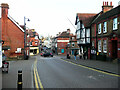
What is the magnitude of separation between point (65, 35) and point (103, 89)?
64420mm

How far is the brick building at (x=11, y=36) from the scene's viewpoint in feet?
113

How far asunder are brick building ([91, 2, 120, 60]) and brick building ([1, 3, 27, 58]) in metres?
18.1

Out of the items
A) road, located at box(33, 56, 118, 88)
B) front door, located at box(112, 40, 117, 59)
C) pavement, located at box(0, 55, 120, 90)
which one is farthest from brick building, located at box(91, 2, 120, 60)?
road, located at box(33, 56, 118, 88)

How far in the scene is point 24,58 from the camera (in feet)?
107

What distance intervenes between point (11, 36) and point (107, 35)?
76.7 ft

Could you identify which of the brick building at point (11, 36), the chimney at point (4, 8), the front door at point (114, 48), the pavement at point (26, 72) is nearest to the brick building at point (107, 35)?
the front door at point (114, 48)

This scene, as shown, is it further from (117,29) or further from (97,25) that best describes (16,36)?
(117,29)

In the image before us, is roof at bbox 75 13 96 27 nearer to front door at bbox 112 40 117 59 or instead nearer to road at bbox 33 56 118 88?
front door at bbox 112 40 117 59

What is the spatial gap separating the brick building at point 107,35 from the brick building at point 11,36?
18.1 meters

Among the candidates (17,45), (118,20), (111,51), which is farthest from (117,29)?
(17,45)

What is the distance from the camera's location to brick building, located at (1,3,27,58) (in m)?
34.5

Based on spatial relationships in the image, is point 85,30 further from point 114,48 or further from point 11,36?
point 11,36

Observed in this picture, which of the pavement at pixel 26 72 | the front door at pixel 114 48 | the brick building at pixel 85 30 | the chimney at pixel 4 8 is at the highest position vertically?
the chimney at pixel 4 8

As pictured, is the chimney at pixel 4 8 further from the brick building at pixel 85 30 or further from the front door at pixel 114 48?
the front door at pixel 114 48
